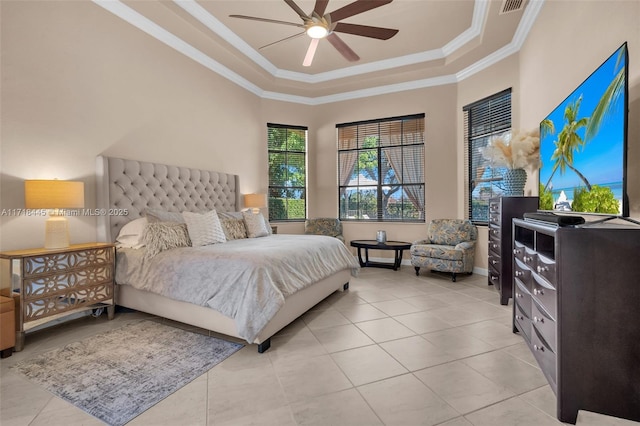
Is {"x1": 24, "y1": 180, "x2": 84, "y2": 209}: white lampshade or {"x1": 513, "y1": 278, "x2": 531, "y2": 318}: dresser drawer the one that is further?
{"x1": 24, "y1": 180, "x2": 84, "y2": 209}: white lampshade

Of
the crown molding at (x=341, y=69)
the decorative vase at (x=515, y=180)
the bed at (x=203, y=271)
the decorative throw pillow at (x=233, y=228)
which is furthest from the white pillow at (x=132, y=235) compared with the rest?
the decorative vase at (x=515, y=180)

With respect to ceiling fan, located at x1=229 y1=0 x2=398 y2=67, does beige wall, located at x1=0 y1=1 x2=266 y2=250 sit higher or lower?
lower

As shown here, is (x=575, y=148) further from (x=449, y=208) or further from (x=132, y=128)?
(x=132, y=128)

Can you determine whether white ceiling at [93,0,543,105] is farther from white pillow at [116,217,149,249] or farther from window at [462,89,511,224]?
white pillow at [116,217,149,249]

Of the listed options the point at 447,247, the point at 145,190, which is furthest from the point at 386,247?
the point at 145,190

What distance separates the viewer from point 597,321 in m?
1.46

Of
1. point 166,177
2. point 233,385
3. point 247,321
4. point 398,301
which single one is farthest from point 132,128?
point 398,301

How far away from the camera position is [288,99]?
5.92 meters

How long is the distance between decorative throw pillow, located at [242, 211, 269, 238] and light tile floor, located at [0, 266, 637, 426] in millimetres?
1407

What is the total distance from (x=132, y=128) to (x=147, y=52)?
0.96 m

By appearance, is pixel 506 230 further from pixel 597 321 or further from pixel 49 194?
pixel 49 194

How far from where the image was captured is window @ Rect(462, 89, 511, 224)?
4480 millimetres

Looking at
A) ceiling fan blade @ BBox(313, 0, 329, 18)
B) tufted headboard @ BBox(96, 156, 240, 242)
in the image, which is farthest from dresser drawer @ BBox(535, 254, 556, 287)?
tufted headboard @ BBox(96, 156, 240, 242)

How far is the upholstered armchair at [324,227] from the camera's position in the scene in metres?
5.64
